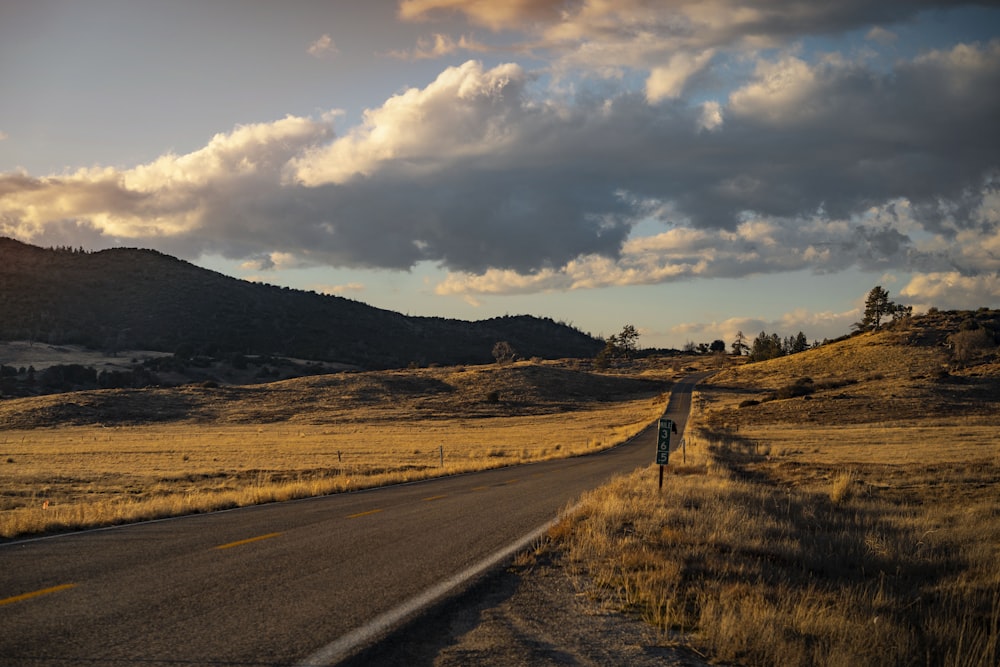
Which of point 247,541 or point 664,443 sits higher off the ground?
point 664,443

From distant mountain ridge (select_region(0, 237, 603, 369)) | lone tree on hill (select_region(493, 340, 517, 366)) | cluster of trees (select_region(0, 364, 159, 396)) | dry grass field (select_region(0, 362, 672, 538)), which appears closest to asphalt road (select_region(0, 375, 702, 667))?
dry grass field (select_region(0, 362, 672, 538))

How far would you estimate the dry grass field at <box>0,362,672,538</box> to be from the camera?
23.1 meters

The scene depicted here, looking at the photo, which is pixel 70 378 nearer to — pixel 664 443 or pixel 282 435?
pixel 282 435

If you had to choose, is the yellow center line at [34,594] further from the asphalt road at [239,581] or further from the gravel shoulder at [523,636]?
the gravel shoulder at [523,636]

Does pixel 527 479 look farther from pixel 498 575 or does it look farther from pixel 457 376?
pixel 457 376

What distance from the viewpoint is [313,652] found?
6.28m

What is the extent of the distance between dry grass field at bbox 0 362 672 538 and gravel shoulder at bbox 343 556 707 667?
8.97 meters

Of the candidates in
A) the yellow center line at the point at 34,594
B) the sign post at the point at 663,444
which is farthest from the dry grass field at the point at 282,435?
the sign post at the point at 663,444

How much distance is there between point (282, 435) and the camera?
64000mm

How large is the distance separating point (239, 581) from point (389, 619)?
241 cm

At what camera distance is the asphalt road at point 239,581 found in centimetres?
631

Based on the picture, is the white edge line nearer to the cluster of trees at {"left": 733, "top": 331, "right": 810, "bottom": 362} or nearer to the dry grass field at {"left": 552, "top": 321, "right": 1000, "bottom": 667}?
the dry grass field at {"left": 552, "top": 321, "right": 1000, "bottom": 667}

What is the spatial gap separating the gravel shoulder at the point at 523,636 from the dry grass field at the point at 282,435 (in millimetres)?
8966

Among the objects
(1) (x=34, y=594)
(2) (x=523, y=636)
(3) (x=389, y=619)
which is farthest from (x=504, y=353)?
(2) (x=523, y=636)
